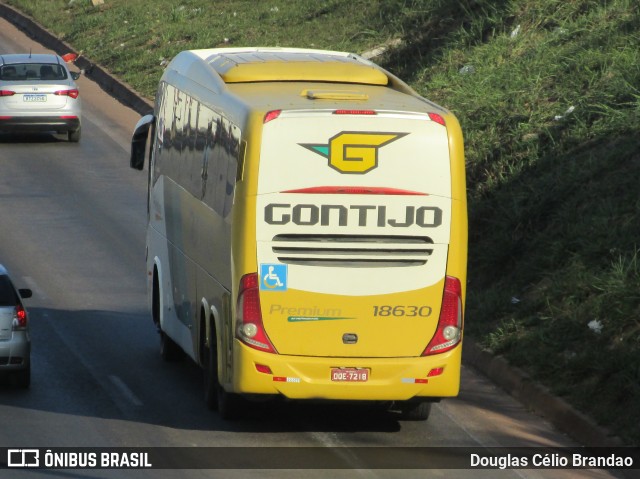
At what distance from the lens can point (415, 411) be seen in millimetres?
15477

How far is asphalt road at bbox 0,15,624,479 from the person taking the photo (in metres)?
14.4

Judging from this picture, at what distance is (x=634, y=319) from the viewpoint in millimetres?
16406

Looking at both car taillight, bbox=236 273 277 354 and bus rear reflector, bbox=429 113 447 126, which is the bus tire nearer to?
car taillight, bbox=236 273 277 354

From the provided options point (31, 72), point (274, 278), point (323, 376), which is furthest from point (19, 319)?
point (31, 72)

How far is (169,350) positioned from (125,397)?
6.13 ft

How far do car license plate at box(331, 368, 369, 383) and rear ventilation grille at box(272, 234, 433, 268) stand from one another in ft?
3.13

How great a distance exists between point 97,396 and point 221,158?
3.03 m

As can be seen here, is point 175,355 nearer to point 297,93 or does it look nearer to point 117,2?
point 297,93

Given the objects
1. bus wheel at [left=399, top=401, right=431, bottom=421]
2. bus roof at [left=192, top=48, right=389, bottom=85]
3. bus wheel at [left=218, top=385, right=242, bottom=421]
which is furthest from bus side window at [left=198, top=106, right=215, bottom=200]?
bus wheel at [left=399, top=401, right=431, bottom=421]

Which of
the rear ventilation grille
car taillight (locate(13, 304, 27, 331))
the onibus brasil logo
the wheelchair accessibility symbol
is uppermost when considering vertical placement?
the onibus brasil logo

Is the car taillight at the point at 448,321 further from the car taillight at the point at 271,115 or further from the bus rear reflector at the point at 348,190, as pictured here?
the car taillight at the point at 271,115

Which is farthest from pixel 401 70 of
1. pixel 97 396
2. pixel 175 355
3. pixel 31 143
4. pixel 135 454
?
pixel 135 454

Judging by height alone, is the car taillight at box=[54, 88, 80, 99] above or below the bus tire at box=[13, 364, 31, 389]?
below

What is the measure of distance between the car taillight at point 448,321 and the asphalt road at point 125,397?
967mm
